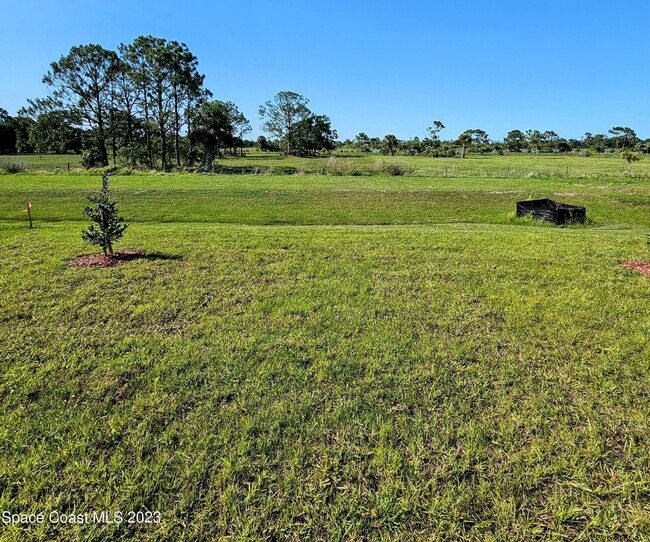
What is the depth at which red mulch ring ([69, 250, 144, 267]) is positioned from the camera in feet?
18.7

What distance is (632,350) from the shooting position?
3275 millimetres

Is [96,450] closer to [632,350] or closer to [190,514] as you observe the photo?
[190,514]

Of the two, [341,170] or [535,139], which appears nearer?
[341,170]

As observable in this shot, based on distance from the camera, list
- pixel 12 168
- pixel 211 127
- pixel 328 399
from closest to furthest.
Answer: pixel 328 399 → pixel 12 168 → pixel 211 127

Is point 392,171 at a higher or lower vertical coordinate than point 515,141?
lower

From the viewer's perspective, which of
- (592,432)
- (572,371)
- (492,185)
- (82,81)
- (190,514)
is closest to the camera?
(190,514)

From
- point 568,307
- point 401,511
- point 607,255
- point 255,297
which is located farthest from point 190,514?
point 607,255

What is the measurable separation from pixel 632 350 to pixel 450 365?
1712 millimetres

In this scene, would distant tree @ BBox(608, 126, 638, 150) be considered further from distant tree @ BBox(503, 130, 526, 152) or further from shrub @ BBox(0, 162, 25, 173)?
shrub @ BBox(0, 162, 25, 173)

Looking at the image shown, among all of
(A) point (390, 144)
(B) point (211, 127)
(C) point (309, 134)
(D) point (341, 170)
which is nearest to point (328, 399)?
(D) point (341, 170)

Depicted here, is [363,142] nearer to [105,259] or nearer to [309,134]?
[309,134]

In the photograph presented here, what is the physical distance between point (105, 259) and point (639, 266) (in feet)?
28.3

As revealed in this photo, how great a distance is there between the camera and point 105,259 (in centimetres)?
592

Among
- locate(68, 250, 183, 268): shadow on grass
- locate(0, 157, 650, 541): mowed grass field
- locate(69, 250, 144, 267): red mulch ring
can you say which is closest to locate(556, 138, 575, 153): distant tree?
locate(0, 157, 650, 541): mowed grass field
